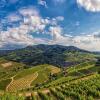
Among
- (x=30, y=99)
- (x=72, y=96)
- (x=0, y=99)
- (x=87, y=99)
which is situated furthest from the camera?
(x=30, y=99)

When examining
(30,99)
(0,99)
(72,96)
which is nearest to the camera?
(0,99)

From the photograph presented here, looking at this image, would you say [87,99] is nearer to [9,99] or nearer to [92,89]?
[92,89]

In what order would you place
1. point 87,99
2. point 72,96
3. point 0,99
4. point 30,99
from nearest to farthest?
point 87,99 < point 0,99 < point 72,96 < point 30,99

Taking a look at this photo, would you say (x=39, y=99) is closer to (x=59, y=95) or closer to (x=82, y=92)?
(x=59, y=95)

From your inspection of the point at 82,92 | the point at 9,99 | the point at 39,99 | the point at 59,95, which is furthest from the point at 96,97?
the point at 9,99

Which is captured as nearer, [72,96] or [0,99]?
[0,99]

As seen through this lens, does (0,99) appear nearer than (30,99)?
Yes

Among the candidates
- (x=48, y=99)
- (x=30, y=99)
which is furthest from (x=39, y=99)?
(x=48, y=99)

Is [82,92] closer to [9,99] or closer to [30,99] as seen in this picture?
[30,99]
